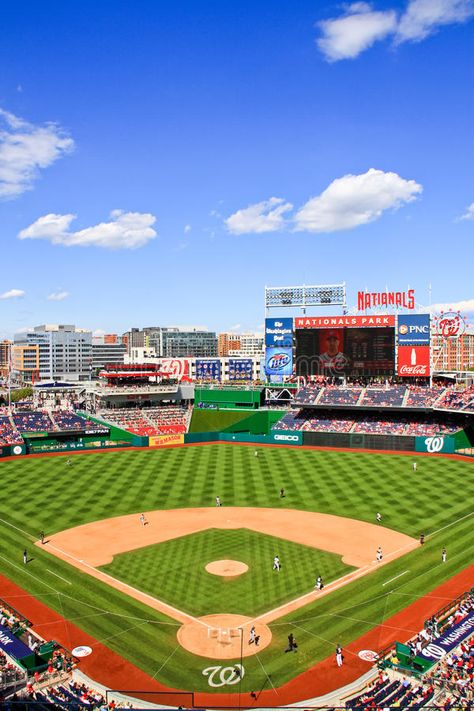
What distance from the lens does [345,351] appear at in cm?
7825

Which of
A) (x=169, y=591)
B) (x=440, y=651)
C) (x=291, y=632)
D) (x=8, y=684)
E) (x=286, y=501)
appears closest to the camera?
(x=8, y=684)

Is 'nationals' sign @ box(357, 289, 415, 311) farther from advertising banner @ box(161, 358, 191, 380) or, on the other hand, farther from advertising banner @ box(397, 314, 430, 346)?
advertising banner @ box(161, 358, 191, 380)

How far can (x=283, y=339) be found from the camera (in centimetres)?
8238

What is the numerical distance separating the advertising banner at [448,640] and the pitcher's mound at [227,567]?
13012 millimetres

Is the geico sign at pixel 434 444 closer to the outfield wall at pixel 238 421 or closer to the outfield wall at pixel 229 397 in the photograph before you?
the outfield wall at pixel 238 421

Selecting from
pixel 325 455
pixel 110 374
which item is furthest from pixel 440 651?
pixel 110 374

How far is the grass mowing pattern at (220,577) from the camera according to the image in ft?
103

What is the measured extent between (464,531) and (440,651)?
19.8m

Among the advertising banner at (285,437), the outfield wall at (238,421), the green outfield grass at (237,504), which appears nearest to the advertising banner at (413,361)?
the green outfield grass at (237,504)

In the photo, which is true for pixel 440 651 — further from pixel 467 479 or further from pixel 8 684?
pixel 467 479

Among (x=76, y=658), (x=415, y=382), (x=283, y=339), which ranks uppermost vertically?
(x=283, y=339)

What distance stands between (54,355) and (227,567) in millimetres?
169400

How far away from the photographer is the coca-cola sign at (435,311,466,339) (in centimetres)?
7375

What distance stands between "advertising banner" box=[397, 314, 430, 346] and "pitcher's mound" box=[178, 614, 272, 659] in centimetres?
5328
